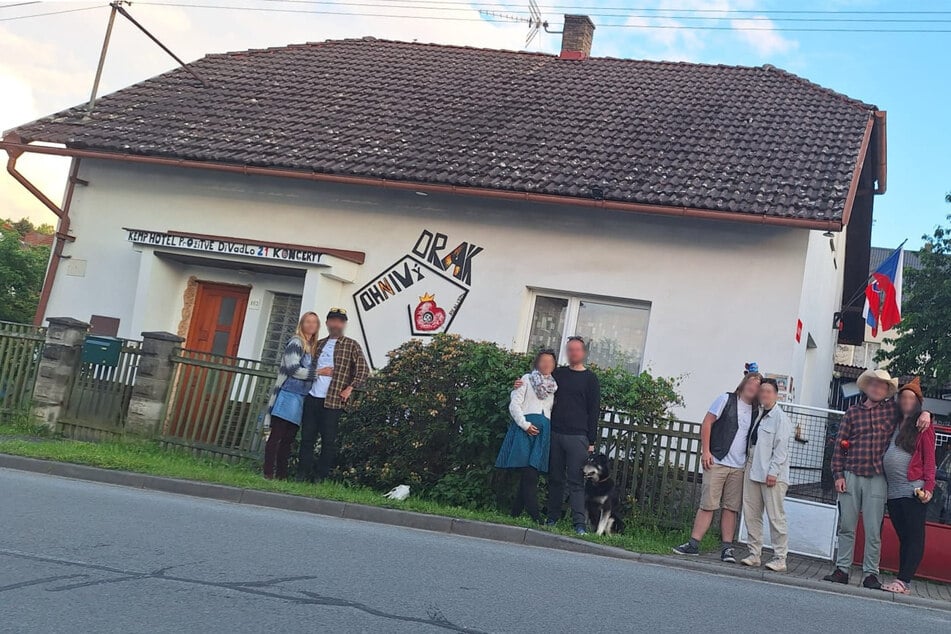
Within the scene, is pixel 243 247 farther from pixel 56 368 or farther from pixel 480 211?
pixel 480 211

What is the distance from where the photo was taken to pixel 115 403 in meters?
13.2

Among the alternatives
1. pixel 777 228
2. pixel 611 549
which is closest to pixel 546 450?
pixel 611 549

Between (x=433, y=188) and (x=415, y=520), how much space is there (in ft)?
19.5

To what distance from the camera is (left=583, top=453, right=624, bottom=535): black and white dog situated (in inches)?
384

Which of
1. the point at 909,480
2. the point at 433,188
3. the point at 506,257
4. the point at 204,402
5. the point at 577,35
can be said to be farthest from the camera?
the point at 577,35

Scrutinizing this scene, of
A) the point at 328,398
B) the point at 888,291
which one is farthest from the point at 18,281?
the point at 888,291

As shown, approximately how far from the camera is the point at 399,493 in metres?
10.5

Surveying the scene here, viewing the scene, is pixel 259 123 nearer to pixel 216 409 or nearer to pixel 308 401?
pixel 216 409

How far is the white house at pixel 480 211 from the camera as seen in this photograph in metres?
13.6

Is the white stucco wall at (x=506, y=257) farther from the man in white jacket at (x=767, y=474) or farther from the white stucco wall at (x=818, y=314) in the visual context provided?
the man in white jacket at (x=767, y=474)

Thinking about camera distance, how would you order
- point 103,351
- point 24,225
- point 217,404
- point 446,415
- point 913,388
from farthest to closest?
1. point 24,225
2. point 103,351
3. point 217,404
4. point 446,415
5. point 913,388

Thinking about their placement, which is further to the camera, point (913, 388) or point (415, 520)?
point (415, 520)

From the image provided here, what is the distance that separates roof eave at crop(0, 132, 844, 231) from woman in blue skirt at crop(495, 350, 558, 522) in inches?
162

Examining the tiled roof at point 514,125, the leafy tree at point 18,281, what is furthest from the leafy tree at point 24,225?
the tiled roof at point 514,125
